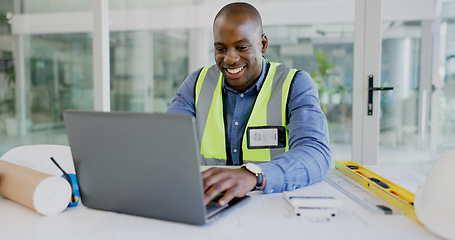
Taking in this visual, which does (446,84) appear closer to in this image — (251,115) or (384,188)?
(251,115)

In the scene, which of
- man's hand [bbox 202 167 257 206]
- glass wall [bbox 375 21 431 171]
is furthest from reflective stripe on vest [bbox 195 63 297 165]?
glass wall [bbox 375 21 431 171]

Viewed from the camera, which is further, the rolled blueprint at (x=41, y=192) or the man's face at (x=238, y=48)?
the man's face at (x=238, y=48)

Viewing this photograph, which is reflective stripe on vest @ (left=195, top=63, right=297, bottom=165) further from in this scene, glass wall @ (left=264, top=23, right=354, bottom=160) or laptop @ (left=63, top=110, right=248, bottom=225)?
glass wall @ (left=264, top=23, right=354, bottom=160)

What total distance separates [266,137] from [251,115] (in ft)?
0.38

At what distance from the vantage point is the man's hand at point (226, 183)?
0.90 m

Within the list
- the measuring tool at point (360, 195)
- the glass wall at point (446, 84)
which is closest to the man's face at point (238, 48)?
the measuring tool at point (360, 195)

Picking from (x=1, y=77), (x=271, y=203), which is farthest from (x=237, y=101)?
(x=1, y=77)

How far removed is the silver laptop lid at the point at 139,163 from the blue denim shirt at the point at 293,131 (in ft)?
1.18

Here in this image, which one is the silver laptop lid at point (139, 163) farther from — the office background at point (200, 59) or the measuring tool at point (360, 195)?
the office background at point (200, 59)

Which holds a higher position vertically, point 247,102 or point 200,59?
point 200,59

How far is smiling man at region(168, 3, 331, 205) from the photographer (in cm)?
151

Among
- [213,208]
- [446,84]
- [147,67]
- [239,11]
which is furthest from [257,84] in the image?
[147,67]

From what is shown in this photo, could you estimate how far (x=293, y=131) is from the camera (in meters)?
1.42

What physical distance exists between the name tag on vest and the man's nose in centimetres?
30
